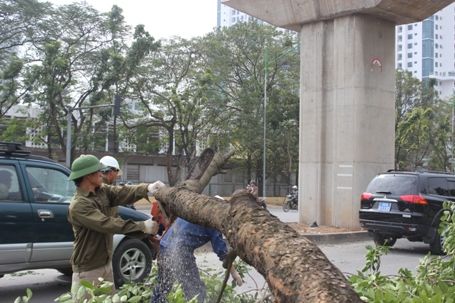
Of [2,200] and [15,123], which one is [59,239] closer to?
[2,200]

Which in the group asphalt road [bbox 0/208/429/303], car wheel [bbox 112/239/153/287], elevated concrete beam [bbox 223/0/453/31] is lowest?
asphalt road [bbox 0/208/429/303]

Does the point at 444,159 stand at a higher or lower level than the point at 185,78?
lower

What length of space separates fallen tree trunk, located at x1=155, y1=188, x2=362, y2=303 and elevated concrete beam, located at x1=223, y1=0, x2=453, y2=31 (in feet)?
41.1

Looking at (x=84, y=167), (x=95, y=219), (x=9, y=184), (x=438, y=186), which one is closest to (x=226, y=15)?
(x=438, y=186)

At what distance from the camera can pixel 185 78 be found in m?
34.8

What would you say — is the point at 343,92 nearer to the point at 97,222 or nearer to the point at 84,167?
the point at 84,167

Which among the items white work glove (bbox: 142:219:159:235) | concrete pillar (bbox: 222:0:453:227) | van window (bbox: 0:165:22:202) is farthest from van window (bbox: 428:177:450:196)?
white work glove (bbox: 142:219:159:235)

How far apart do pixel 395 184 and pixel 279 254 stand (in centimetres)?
1036

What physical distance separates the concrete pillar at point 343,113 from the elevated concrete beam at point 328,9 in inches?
10.4

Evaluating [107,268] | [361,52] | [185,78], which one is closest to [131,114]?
[185,78]

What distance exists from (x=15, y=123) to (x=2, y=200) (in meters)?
24.9

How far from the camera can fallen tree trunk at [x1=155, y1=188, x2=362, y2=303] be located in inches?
72.2

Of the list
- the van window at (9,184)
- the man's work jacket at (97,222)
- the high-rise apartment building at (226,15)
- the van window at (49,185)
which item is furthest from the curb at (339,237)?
the high-rise apartment building at (226,15)

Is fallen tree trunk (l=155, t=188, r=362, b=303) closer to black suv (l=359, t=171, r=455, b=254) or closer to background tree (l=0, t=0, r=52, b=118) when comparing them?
black suv (l=359, t=171, r=455, b=254)
